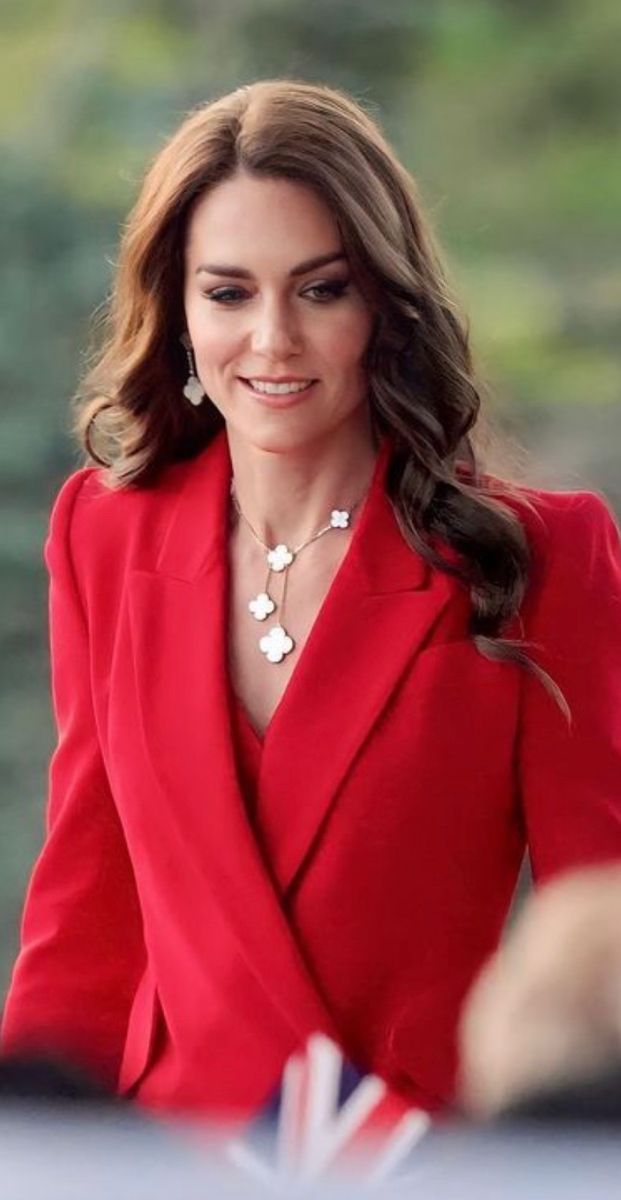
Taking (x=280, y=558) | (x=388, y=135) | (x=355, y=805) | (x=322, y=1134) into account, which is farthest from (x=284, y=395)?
(x=388, y=135)

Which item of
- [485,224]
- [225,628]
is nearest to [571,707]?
[225,628]

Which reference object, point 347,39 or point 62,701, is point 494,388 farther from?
point 347,39

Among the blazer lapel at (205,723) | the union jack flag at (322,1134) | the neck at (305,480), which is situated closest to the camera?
the union jack flag at (322,1134)

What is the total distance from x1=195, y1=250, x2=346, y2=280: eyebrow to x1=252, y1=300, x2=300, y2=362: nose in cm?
2

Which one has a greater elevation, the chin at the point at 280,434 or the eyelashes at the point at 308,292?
the eyelashes at the point at 308,292

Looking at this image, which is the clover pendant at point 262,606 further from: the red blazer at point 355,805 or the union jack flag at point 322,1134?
the union jack flag at point 322,1134

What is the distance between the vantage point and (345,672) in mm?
1223

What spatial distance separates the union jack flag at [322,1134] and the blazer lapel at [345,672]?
49cm

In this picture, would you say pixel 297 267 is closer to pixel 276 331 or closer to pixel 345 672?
pixel 276 331

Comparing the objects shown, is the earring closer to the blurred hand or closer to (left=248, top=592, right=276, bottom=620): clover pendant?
(left=248, top=592, right=276, bottom=620): clover pendant

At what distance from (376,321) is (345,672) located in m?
0.22

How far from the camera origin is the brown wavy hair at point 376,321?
1165 mm

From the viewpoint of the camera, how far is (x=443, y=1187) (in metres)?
0.41

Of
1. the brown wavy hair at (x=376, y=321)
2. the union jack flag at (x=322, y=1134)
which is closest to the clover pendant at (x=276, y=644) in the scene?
the brown wavy hair at (x=376, y=321)
